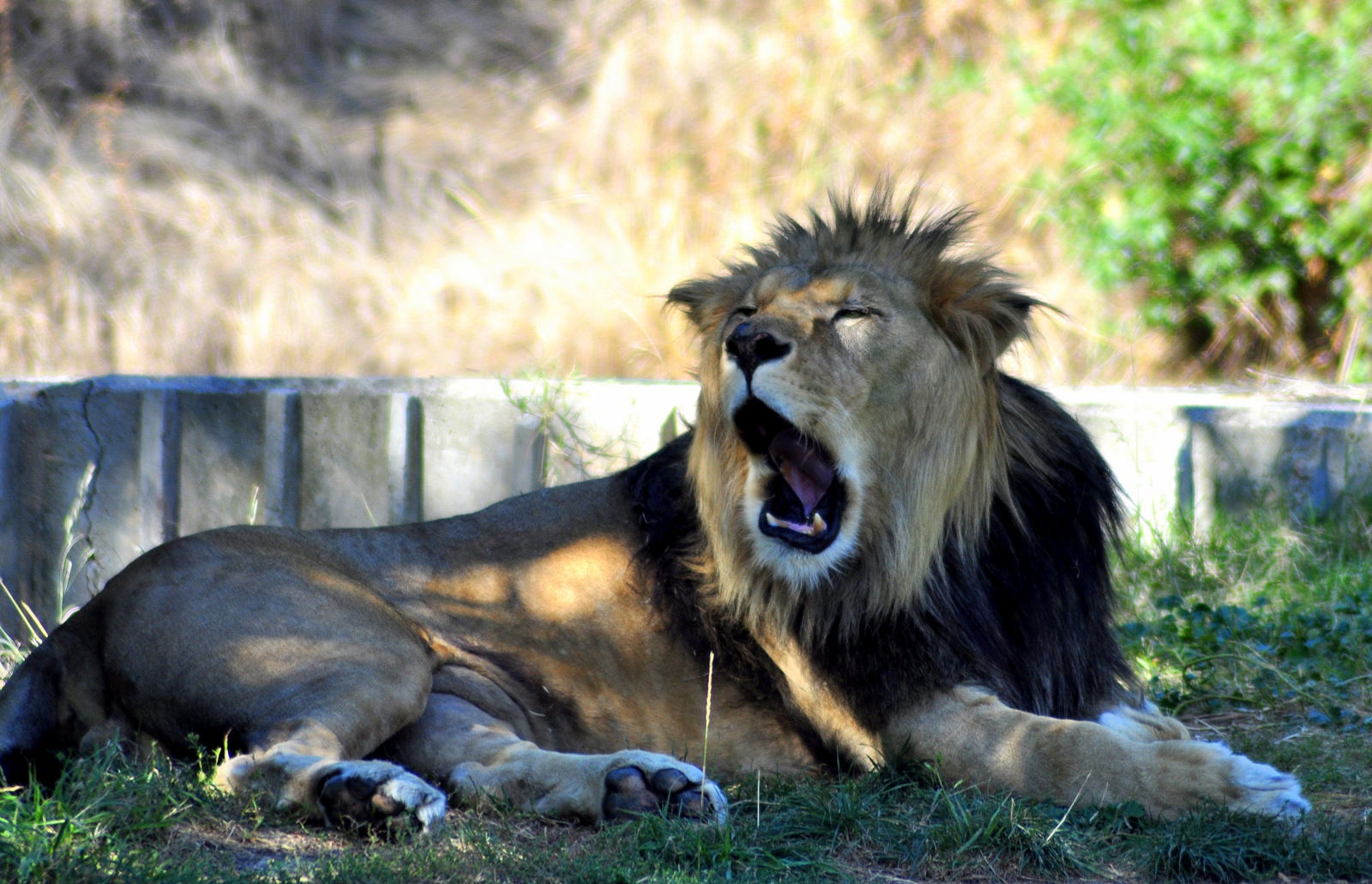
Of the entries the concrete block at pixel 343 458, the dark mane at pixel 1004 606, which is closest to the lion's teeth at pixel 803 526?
the dark mane at pixel 1004 606

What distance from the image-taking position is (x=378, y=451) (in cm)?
514

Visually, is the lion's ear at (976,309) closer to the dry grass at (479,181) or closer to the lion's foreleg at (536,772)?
the lion's foreleg at (536,772)

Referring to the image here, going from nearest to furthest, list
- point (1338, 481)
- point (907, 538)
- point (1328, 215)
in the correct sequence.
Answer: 1. point (907, 538)
2. point (1338, 481)
3. point (1328, 215)

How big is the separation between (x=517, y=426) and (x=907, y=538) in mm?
2195

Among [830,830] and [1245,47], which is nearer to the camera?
[830,830]

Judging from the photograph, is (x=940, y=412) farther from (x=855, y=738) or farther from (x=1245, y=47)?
(x=1245, y=47)

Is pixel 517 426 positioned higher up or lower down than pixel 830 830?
higher up

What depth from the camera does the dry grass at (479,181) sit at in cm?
734

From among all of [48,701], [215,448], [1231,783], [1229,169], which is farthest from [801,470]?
[1229,169]

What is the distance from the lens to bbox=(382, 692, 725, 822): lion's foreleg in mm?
2904

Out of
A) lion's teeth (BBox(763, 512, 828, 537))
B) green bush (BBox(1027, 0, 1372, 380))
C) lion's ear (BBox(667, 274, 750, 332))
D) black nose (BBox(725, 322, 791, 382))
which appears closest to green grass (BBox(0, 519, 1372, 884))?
lion's teeth (BBox(763, 512, 828, 537))

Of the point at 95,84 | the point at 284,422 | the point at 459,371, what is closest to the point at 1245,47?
the point at 459,371

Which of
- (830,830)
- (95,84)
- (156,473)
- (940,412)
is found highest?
(95,84)

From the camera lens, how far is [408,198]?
356 inches
